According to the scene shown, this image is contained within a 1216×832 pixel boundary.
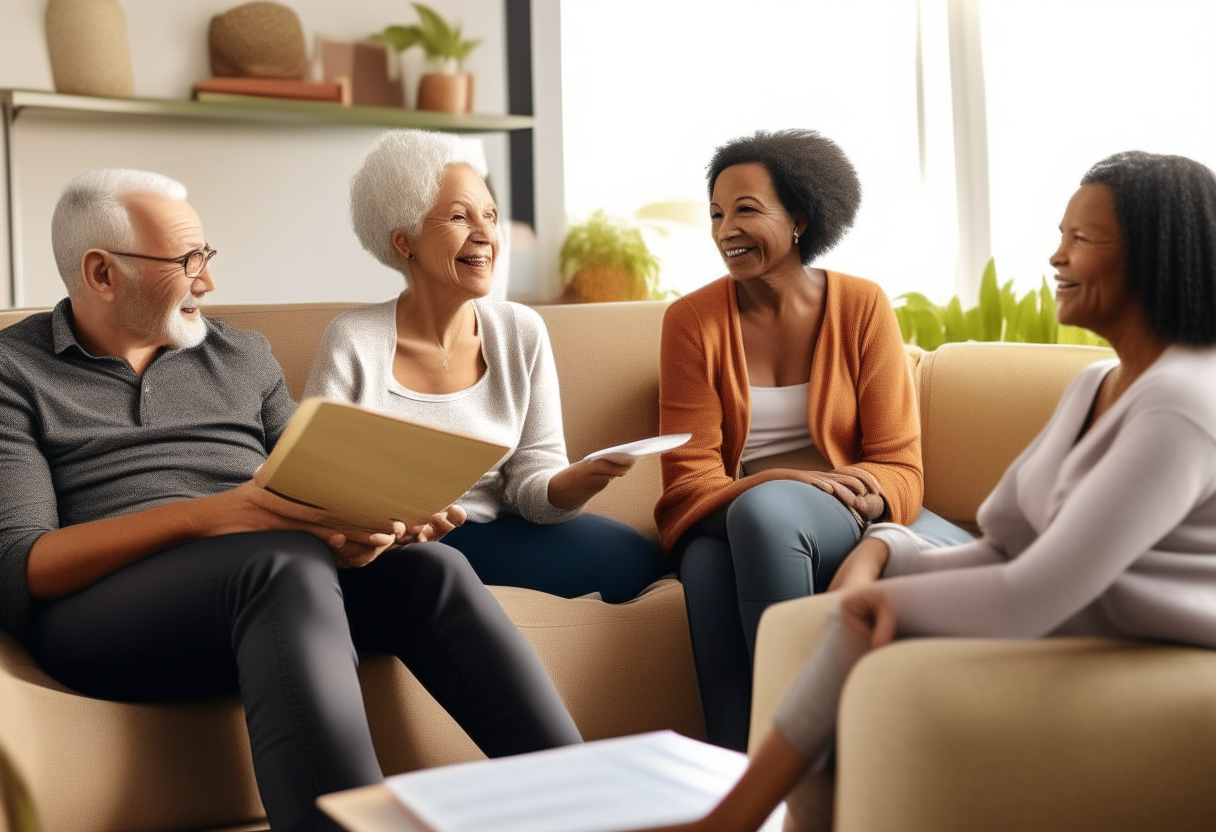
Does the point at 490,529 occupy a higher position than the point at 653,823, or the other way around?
the point at 490,529

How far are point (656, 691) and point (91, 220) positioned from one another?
43.1 inches

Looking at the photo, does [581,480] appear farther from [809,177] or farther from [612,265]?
[612,265]

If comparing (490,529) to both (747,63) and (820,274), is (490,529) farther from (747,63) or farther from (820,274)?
(747,63)

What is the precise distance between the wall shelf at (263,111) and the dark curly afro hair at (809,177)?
1634 millimetres

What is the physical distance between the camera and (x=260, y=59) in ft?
11.1

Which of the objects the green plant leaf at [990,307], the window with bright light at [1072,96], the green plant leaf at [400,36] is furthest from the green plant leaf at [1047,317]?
the green plant leaf at [400,36]

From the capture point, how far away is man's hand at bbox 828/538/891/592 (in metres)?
1.27

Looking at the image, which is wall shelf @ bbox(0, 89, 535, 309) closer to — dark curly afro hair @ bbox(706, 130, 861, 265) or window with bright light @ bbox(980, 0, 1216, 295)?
window with bright light @ bbox(980, 0, 1216, 295)

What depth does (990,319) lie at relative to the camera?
2895 mm

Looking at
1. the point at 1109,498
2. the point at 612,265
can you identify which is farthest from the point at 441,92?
the point at 1109,498

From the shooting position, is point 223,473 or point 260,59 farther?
point 260,59

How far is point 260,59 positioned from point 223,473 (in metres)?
2.04

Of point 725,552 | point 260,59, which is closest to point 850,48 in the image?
point 260,59

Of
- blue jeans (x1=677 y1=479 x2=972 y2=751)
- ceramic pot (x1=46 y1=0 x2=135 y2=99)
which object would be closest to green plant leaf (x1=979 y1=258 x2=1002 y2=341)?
blue jeans (x1=677 y1=479 x2=972 y2=751)
